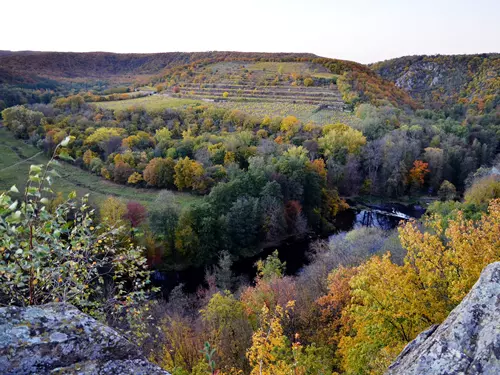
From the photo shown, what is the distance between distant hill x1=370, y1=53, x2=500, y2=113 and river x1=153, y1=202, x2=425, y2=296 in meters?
53.8

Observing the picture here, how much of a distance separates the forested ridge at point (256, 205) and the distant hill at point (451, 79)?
2.17 ft

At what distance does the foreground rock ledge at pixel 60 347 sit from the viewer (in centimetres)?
324

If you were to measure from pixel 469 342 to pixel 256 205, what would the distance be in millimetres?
33068

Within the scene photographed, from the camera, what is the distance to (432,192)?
54.1 metres

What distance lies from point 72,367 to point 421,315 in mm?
9996

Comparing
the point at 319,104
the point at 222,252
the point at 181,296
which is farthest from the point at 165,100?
Result: the point at 181,296

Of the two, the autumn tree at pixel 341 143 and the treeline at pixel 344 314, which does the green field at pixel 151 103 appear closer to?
the autumn tree at pixel 341 143

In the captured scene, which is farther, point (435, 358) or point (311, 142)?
point (311, 142)

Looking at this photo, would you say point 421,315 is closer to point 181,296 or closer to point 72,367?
point 72,367

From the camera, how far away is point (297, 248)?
124 ft

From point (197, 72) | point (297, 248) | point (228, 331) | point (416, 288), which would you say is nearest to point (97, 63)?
point (197, 72)

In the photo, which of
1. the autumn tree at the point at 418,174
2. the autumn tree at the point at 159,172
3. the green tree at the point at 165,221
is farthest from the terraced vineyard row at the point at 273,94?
the green tree at the point at 165,221

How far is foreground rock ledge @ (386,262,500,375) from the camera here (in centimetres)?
346

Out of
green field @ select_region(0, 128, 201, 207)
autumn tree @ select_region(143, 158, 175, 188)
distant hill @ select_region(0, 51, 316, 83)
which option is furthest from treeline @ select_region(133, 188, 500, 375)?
distant hill @ select_region(0, 51, 316, 83)
